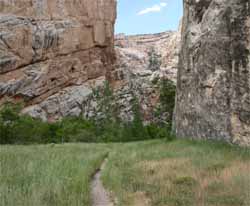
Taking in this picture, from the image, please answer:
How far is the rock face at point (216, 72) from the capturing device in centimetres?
2352

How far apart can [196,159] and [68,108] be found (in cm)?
6603

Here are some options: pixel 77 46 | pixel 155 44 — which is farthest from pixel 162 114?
pixel 155 44

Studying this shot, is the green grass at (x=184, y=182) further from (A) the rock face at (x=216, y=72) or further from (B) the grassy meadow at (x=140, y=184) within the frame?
(A) the rock face at (x=216, y=72)

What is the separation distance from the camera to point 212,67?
2634 centimetres

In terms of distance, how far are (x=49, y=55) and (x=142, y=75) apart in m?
21.6

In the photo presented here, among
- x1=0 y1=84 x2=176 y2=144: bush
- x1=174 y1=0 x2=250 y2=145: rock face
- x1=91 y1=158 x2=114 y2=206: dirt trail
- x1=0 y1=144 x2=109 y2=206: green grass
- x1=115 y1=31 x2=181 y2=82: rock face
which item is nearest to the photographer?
x1=0 y1=144 x2=109 y2=206: green grass

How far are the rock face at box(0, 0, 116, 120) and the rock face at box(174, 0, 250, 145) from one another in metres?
51.9

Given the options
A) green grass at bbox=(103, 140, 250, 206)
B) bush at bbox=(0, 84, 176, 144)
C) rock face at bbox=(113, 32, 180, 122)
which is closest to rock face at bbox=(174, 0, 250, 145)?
green grass at bbox=(103, 140, 250, 206)

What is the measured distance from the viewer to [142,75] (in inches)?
3743

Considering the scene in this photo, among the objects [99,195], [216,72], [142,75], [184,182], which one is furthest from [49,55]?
[99,195]

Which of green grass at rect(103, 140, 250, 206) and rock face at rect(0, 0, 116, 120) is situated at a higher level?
rock face at rect(0, 0, 116, 120)

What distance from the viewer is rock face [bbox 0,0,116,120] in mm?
78562

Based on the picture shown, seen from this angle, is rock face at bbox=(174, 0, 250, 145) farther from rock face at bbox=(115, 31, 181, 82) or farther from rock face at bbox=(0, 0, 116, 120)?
rock face at bbox=(115, 31, 181, 82)

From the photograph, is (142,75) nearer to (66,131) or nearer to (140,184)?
(66,131)
